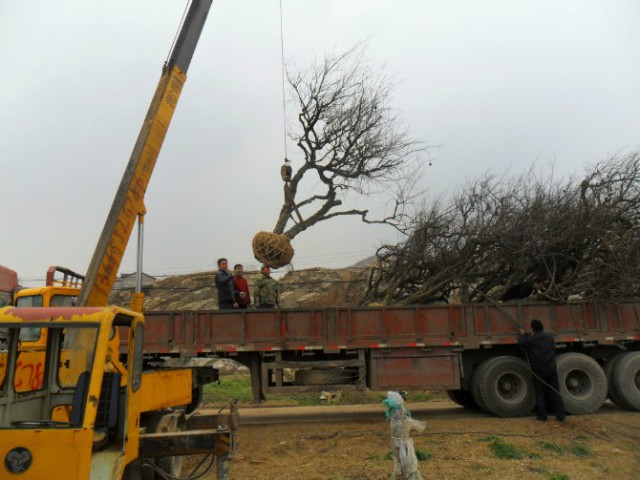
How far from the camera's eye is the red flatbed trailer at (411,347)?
9.10m

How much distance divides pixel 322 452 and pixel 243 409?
4.87 metres

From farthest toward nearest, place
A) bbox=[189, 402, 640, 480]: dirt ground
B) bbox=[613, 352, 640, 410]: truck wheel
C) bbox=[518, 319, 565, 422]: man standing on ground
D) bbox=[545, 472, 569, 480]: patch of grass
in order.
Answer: bbox=[613, 352, 640, 410]: truck wheel < bbox=[518, 319, 565, 422]: man standing on ground < bbox=[189, 402, 640, 480]: dirt ground < bbox=[545, 472, 569, 480]: patch of grass

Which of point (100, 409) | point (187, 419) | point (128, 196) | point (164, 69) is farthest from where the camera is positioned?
point (164, 69)

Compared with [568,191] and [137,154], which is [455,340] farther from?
[137,154]

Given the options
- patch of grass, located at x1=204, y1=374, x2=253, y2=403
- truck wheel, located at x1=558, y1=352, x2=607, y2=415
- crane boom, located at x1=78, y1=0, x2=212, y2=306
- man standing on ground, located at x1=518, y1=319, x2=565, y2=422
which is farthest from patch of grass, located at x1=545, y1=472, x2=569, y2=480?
patch of grass, located at x1=204, y1=374, x2=253, y2=403

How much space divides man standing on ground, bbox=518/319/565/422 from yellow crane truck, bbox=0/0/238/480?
628 cm

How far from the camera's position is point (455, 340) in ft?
31.0

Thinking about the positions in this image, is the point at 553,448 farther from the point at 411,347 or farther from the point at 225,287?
the point at 225,287

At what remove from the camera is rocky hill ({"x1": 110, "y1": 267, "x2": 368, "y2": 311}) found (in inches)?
825

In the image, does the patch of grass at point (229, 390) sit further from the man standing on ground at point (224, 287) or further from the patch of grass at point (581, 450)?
the patch of grass at point (581, 450)

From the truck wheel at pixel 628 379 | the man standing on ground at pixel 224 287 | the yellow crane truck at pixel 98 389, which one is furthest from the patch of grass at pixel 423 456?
the truck wheel at pixel 628 379

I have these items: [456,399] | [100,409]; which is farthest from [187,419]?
[456,399]

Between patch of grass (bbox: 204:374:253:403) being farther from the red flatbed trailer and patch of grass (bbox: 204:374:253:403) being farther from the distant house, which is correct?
the distant house

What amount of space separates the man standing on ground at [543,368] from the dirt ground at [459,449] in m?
0.27
